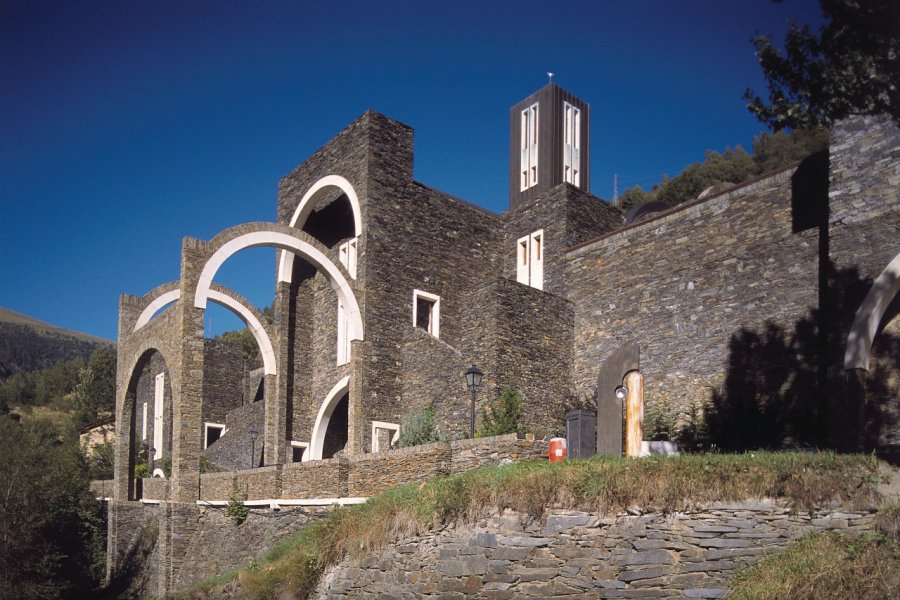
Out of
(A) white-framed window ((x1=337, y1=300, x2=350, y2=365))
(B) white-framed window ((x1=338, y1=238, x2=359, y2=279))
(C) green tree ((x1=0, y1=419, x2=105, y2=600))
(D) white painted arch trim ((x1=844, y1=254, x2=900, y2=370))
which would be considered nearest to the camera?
(D) white painted arch trim ((x1=844, y1=254, x2=900, y2=370))

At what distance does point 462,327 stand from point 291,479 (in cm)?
526

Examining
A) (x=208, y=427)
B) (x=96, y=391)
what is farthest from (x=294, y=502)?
(x=96, y=391)

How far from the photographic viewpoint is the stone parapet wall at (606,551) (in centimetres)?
762

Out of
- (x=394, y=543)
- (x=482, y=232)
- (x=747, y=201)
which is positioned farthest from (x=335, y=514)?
(x=482, y=232)

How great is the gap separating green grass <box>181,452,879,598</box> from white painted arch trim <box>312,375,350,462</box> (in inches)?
386

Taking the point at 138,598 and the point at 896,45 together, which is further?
the point at 138,598

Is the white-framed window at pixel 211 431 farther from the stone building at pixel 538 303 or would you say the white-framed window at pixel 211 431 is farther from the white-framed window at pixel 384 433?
the white-framed window at pixel 384 433

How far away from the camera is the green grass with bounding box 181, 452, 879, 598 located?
7.71 m

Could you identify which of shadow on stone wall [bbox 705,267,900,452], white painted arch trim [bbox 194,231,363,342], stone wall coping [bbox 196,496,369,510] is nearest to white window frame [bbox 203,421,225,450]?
white painted arch trim [bbox 194,231,363,342]

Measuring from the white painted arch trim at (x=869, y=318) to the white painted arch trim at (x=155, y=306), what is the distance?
1597cm

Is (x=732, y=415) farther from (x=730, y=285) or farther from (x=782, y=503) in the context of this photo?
(x=782, y=503)

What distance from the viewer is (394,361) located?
19422mm

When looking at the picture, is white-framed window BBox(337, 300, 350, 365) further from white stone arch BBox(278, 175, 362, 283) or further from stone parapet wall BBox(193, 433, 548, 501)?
stone parapet wall BBox(193, 433, 548, 501)

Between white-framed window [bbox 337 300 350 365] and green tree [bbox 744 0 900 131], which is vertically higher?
green tree [bbox 744 0 900 131]
